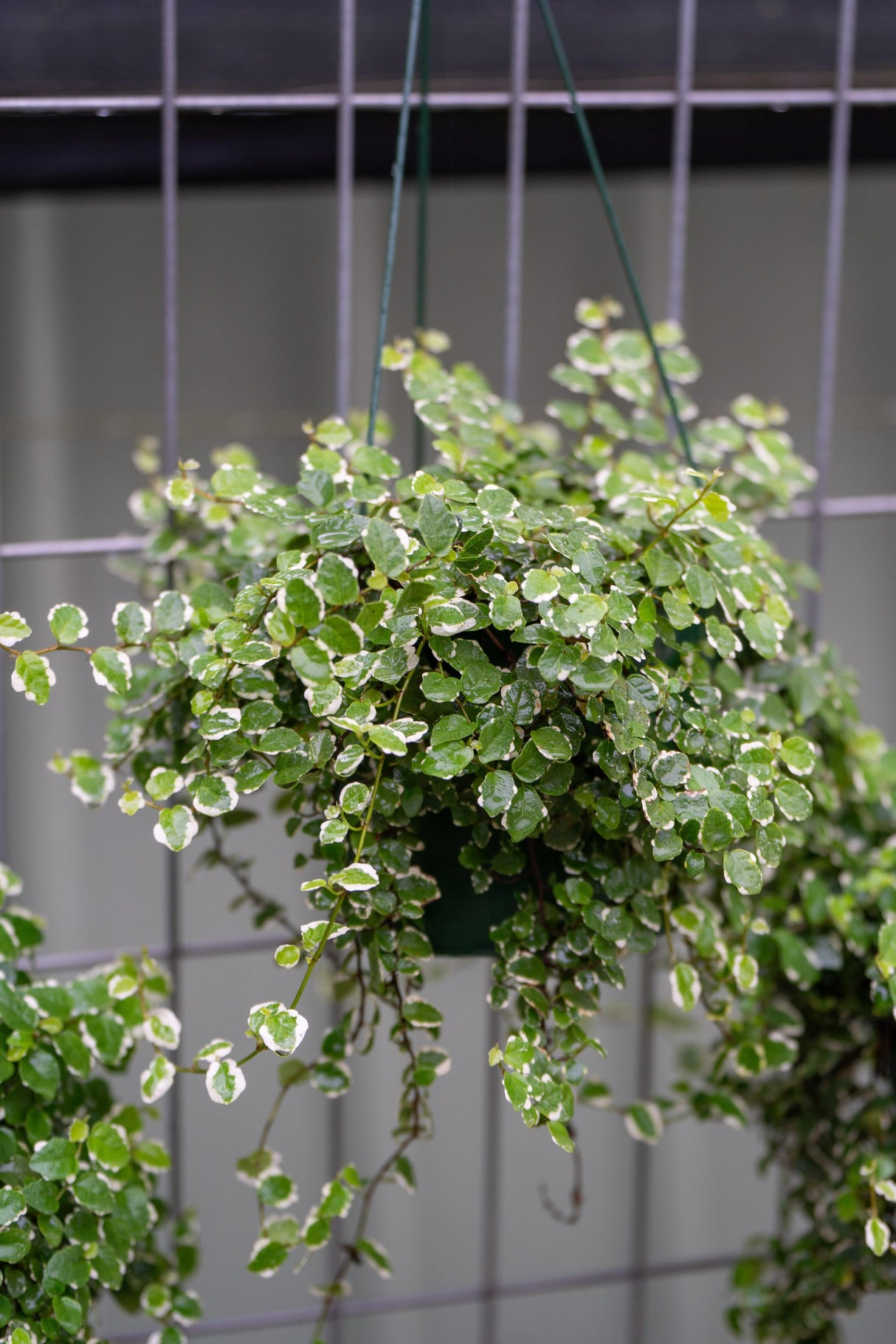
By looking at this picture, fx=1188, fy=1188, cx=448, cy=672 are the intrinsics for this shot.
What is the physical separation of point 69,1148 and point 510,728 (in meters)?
0.51

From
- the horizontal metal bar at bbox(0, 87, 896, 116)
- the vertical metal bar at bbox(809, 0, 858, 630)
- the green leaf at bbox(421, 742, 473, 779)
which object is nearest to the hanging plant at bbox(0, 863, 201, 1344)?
the green leaf at bbox(421, 742, 473, 779)

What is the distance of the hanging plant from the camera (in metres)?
0.94

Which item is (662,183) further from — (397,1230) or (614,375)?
(397,1230)

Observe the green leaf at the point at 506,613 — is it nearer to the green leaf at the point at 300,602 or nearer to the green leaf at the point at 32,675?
the green leaf at the point at 300,602

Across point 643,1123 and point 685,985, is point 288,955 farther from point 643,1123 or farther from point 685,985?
point 643,1123

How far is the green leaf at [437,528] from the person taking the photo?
32.1 inches

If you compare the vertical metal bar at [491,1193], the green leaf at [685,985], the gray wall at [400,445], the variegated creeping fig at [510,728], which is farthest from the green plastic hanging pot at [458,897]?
the gray wall at [400,445]

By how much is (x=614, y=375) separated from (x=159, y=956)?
2.52 ft

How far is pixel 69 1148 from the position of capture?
3.16 feet

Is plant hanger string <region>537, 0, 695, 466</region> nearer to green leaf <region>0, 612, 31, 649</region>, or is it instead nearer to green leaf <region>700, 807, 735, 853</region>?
green leaf <region>700, 807, 735, 853</region>

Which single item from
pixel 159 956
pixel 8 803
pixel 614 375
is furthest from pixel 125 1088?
pixel 614 375

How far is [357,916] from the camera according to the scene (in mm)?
884

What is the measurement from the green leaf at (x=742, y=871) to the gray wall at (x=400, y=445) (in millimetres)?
1052

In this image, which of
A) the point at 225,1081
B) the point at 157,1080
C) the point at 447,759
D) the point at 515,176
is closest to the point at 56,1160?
the point at 157,1080
